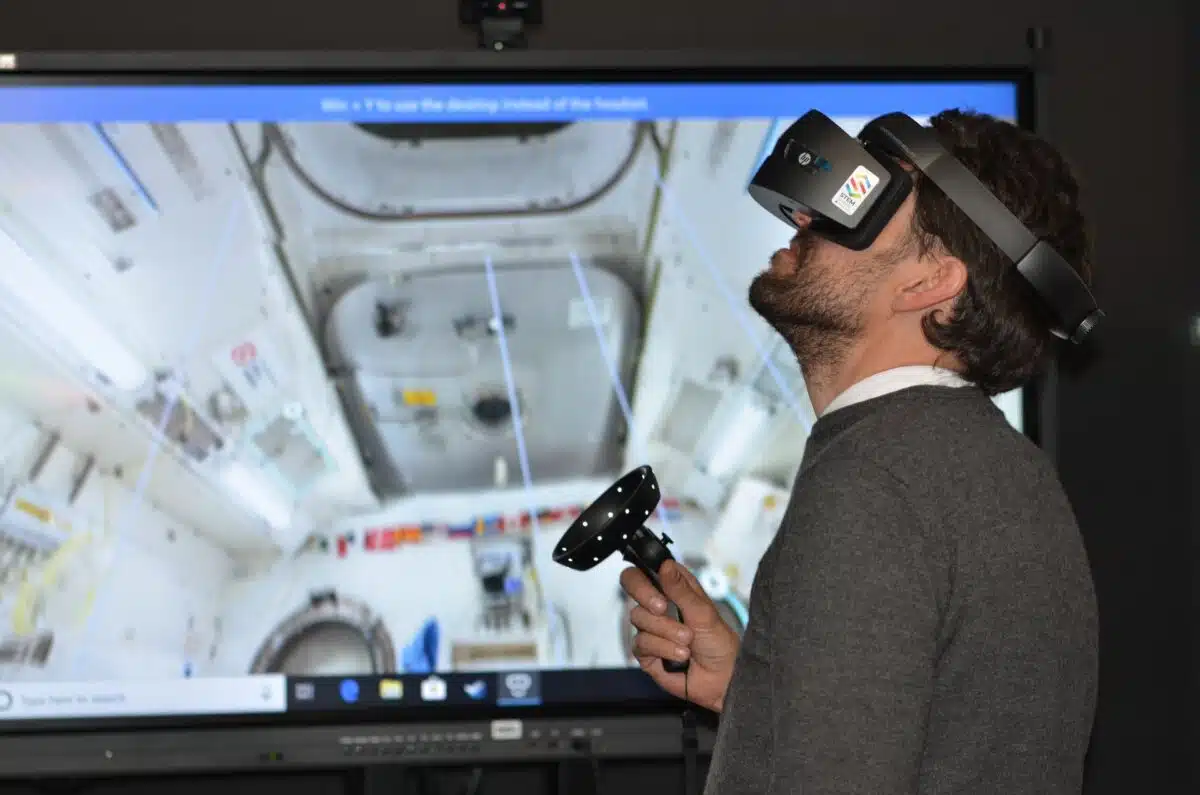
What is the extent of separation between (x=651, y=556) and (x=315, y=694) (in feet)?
3.96

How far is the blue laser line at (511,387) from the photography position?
8.38 ft

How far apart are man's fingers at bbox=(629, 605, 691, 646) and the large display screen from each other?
1030 mm

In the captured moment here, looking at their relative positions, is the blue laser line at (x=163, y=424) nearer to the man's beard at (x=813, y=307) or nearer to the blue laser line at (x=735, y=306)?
the blue laser line at (x=735, y=306)

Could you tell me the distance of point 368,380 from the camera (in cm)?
257

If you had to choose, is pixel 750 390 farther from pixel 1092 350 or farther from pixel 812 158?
pixel 812 158

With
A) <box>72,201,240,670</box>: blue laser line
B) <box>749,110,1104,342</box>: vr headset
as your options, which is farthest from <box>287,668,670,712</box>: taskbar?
<box>749,110,1104,342</box>: vr headset

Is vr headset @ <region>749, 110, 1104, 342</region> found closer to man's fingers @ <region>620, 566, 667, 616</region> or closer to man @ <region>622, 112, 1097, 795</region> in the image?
man @ <region>622, 112, 1097, 795</region>

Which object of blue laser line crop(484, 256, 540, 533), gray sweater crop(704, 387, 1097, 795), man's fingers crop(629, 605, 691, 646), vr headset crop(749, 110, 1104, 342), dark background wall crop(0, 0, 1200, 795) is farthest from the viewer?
A: dark background wall crop(0, 0, 1200, 795)

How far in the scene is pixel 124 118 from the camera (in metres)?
2.50

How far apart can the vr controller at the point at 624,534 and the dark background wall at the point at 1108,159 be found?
1.57 m

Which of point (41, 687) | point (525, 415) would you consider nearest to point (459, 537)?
point (525, 415)

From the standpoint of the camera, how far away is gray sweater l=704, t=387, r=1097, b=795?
1040 millimetres

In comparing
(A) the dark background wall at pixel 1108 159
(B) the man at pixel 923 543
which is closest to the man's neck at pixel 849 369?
(B) the man at pixel 923 543

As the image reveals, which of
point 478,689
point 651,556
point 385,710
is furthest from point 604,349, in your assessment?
point 651,556
